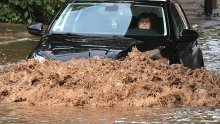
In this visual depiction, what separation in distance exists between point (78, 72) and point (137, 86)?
730mm

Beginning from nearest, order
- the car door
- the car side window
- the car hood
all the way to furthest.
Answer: the car hood < the car door < the car side window

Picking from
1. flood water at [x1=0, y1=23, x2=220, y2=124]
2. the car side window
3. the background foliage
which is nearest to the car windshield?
the car side window

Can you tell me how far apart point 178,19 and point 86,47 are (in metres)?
2.34

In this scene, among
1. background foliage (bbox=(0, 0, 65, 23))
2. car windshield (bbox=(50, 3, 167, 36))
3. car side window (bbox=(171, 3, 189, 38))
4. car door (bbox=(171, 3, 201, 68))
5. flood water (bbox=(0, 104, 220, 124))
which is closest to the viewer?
flood water (bbox=(0, 104, 220, 124))

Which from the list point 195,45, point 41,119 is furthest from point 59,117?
point 195,45

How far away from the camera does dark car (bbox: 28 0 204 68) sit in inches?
292

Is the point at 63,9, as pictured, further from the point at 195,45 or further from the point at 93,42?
the point at 195,45

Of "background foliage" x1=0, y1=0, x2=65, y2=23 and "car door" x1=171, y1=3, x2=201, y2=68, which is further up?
"background foliage" x1=0, y1=0, x2=65, y2=23

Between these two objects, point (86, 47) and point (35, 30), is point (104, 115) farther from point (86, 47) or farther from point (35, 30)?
point (35, 30)

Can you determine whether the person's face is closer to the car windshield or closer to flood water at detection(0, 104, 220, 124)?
the car windshield

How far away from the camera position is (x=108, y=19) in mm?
8523

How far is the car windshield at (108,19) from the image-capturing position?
8.30 meters

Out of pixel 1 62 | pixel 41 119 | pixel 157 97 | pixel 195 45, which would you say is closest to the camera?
pixel 41 119

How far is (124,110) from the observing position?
6.54m
